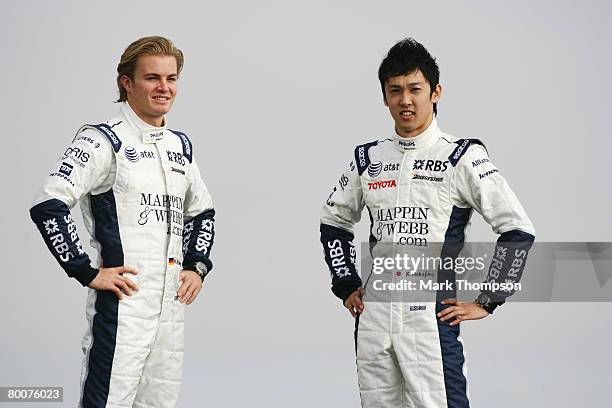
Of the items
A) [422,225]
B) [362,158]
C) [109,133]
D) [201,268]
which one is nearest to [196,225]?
[201,268]

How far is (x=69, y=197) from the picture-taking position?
443 cm

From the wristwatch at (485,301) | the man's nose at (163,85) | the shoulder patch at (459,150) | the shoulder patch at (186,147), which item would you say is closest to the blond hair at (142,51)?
the man's nose at (163,85)

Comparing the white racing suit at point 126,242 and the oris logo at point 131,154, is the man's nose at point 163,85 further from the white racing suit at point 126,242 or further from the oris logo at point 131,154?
the oris logo at point 131,154

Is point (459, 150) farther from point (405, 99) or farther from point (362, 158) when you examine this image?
point (362, 158)

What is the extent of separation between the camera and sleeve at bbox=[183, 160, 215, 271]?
4.88 meters

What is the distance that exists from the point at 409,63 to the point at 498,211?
0.77 meters

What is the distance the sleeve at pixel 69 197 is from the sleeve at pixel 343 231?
109cm

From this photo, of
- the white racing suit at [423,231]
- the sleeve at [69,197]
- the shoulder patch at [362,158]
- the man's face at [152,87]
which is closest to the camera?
the sleeve at [69,197]

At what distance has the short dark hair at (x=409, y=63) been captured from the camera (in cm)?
470

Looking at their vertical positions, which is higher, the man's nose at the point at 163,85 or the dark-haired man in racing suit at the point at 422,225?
the man's nose at the point at 163,85

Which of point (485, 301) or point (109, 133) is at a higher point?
point (109, 133)

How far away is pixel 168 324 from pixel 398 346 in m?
1.00

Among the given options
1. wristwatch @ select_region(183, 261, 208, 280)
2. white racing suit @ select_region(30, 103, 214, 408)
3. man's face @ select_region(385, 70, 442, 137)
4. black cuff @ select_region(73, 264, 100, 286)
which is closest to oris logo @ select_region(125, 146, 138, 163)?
white racing suit @ select_region(30, 103, 214, 408)

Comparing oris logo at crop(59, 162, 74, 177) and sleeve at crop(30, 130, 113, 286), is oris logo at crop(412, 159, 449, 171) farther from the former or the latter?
oris logo at crop(59, 162, 74, 177)
